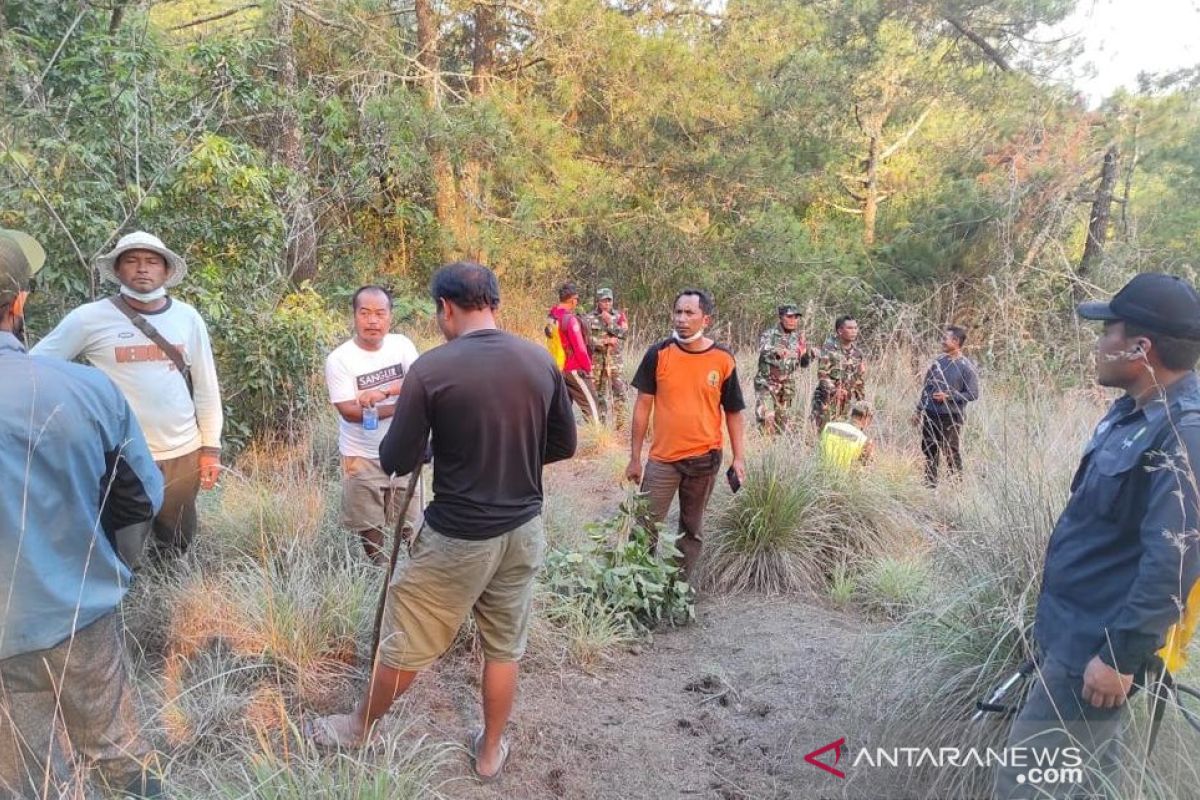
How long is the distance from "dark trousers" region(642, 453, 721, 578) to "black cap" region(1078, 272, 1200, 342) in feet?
8.71

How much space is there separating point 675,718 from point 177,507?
2.65 m

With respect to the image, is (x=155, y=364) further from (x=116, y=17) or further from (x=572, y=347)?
(x=572, y=347)

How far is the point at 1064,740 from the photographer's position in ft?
6.95

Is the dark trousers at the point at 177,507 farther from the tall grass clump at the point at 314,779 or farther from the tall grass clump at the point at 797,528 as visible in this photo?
the tall grass clump at the point at 797,528

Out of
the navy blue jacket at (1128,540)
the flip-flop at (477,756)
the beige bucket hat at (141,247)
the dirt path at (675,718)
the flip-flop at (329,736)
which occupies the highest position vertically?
the beige bucket hat at (141,247)

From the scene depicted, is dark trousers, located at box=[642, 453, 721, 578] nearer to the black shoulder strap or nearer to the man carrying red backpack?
the black shoulder strap

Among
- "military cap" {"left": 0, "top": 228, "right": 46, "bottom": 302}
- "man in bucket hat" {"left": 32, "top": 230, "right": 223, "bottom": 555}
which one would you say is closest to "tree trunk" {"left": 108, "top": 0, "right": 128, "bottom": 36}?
"man in bucket hat" {"left": 32, "top": 230, "right": 223, "bottom": 555}

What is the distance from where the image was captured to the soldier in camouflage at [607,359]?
914 centimetres

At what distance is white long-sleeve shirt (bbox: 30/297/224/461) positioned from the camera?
10.9 ft

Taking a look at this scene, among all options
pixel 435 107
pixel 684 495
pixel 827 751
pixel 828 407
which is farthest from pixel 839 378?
pixel 435 107

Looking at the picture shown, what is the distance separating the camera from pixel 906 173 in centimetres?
1800

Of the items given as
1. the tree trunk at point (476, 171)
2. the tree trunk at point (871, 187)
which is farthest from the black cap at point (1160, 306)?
the tree trunk at point (871, 187)

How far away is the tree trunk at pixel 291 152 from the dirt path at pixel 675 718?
517 cm

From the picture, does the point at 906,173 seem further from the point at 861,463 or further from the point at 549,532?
the point at 549,532
